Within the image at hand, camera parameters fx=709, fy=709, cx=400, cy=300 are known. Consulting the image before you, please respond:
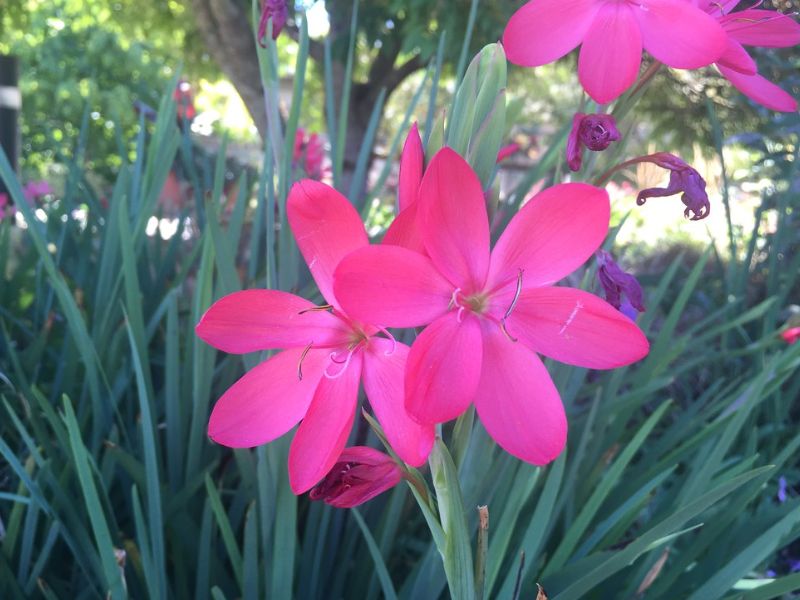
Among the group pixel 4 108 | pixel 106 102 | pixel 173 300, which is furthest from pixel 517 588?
pixel 106 102

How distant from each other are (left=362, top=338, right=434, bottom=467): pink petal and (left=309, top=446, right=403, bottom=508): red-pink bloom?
0.18 ft

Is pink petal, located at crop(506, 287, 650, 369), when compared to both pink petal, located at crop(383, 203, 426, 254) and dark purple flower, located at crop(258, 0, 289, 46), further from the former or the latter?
dark purple flower, located at crop(258, 0, 289, 46)

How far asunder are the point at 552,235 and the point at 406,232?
0.10 metres

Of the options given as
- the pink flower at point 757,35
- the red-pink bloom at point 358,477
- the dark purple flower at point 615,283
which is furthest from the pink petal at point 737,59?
the red-pink bloom at point 358,477

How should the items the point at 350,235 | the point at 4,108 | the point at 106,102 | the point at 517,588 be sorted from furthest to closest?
1. the point at 106,102
2. the point at 4,108
3. the point at 517,588
4. the point at 350,235

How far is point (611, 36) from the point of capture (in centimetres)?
50

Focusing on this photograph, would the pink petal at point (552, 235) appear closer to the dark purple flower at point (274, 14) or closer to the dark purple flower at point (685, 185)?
the dark purple flower at point (685, 185)

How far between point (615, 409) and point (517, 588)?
1.59ft

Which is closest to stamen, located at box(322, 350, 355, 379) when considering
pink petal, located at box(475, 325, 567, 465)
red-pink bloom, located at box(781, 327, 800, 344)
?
pink petal, located at box(475, 325, 567, 465)

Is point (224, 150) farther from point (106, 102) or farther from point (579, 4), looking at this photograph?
point (106, 102)

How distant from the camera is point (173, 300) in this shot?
36.7 inches

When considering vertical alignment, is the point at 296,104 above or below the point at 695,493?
above

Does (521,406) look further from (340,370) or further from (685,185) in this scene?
(685,185)

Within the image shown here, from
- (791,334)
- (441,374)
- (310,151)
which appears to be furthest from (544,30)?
→ (310,151)
